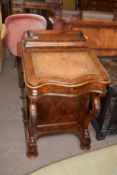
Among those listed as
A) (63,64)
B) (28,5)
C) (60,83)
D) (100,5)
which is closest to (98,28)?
(63,64)

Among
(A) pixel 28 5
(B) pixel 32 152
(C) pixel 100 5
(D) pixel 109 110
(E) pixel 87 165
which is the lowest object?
(B) pixel 32 152

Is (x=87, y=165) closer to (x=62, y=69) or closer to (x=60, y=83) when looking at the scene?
(x=60, y=83)

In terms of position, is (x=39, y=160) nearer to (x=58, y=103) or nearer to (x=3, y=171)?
(x=3, y=171)

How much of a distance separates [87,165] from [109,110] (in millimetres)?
737

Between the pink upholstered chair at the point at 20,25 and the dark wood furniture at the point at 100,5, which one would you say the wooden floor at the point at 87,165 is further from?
the dark wood furniture at the point at 100,5

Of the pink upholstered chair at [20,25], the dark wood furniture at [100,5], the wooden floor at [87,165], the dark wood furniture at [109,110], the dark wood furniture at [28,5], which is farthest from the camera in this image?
the dark wood furniture at [100,5]

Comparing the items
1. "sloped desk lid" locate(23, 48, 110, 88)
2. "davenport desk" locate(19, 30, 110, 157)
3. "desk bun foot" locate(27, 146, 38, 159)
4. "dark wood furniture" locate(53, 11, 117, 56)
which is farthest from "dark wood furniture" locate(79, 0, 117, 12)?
"desk bun foot" locate(27, 146, 38, 159)

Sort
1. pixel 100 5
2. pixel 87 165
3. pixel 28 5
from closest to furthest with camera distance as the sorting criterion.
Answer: pixel 87 165
pixel 28 5
pixel 100 5

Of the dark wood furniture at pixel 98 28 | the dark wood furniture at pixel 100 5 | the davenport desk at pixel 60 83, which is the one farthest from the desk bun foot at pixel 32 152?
the dark wood furniture at pixel 100 5

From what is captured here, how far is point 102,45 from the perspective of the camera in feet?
6.54

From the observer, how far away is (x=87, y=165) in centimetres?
109

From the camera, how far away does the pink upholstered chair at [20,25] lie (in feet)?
8.29

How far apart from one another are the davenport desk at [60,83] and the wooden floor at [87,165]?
0.40 meters

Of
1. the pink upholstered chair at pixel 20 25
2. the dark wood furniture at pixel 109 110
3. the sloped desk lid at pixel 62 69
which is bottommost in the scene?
the dark wood furniture at pixel 109 110
